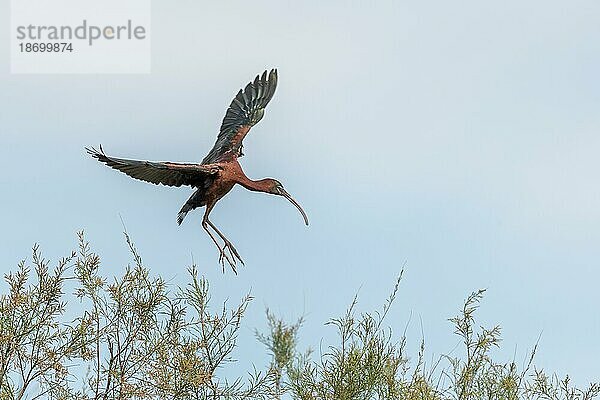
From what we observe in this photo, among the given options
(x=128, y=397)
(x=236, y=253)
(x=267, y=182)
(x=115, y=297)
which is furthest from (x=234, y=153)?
(x=128, y=397)

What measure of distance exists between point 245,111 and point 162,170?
2219 mm

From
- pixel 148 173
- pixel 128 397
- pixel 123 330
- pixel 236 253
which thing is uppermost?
pixel 148 173

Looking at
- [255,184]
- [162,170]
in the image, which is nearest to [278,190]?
[255,184]

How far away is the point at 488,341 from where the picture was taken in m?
8.18

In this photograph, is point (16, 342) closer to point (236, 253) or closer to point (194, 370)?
point (194, 370)

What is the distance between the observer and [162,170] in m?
9.30

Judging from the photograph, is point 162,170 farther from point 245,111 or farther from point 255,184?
point 245,111

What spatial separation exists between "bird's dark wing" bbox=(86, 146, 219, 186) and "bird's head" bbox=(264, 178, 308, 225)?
0.48 m

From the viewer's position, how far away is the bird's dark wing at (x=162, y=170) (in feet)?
29.0

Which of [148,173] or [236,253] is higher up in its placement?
[148,173]

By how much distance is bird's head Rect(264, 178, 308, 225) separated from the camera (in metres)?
9.84

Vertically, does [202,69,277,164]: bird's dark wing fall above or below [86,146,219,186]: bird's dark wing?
above

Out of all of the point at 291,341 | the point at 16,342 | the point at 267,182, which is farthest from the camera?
the point at 291,341

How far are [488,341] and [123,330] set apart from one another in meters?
2.33
